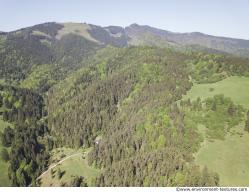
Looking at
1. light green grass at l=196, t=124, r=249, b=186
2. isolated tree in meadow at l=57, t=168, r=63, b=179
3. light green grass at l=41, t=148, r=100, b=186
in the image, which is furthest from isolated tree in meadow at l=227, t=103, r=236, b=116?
isolated tree in meadow at l=57, t=168, r=63, b=179

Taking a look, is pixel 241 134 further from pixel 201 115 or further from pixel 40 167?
pixel 40 167

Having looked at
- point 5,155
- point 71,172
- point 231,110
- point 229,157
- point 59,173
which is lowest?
point 71,172

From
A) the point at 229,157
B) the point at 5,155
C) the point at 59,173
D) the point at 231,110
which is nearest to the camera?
the point at 229,157

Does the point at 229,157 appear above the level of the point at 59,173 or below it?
above

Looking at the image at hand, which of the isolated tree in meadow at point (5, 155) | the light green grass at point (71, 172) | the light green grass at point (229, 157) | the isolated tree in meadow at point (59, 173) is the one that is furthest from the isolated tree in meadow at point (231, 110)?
the isolated tree in meadow at point (5, 155)

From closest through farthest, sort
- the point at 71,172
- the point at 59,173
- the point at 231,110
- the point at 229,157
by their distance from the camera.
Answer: the point at 229,157 < the point at 59,173 < the point at 71,172 < the point at 231,110

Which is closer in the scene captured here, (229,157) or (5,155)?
(229,157)

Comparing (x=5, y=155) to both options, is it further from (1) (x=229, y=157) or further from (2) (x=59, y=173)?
(1) (x=229, y=157)

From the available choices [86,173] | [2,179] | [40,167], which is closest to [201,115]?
[86,173]

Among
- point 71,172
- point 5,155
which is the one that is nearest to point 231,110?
point 71,172

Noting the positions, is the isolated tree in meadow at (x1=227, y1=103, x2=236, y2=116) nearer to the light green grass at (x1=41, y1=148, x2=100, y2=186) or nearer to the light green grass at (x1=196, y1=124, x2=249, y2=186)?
the light green grass at (x1=196, y1=124, x2=249, y2=186)
